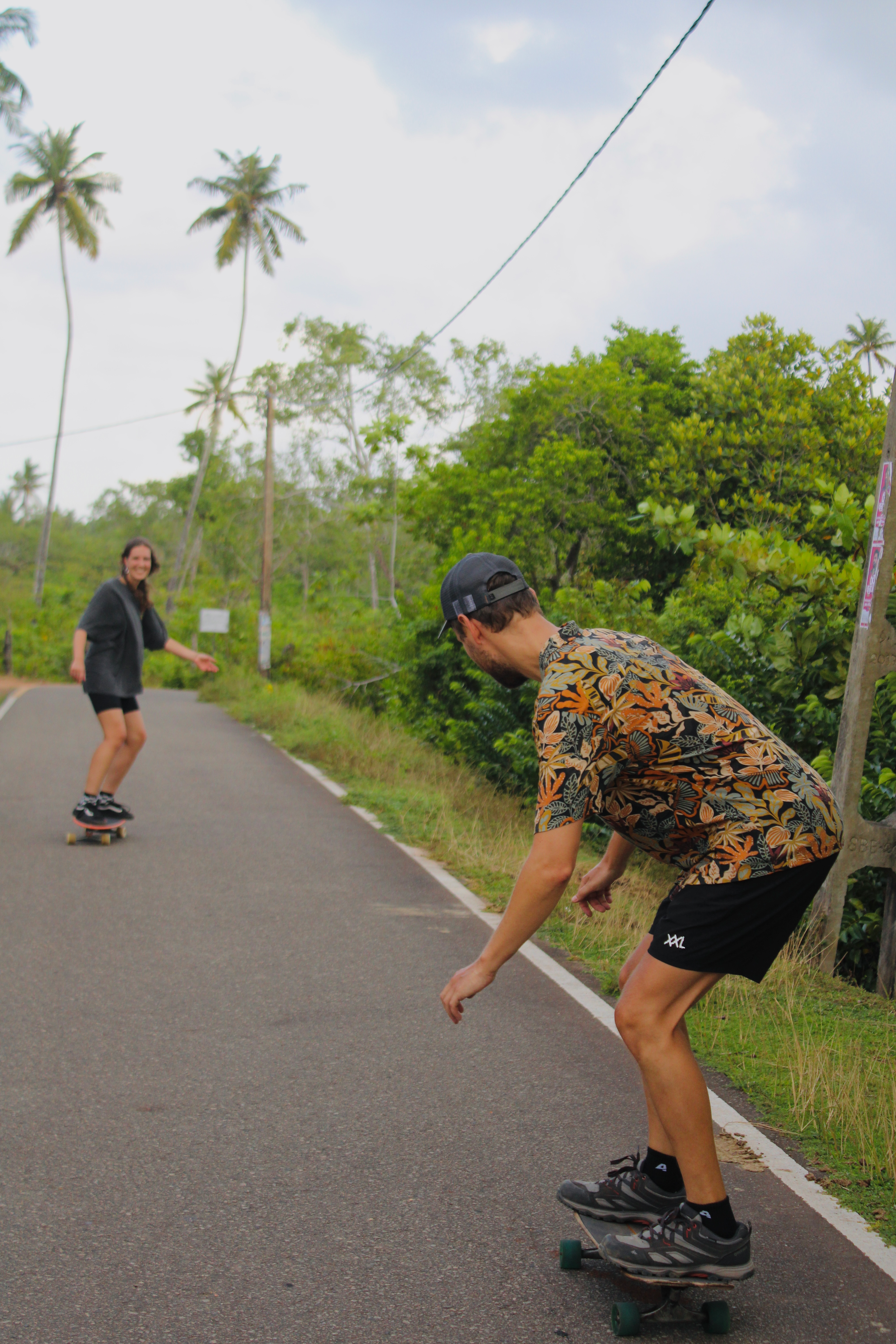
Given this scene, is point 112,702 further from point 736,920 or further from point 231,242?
→ point 231,242

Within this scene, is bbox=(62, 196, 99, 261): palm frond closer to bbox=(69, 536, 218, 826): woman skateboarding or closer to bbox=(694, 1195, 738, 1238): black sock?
bbox=(69, 536, 218, 826): woman skateboarding

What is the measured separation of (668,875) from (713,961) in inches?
208

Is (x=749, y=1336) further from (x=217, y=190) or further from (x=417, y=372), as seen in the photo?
(x=217, y=190)

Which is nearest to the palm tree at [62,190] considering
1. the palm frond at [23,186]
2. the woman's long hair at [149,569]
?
the palm frond at [23,186]

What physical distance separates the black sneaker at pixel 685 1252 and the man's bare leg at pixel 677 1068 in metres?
0.07

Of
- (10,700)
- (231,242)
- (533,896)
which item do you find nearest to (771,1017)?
(533,896)

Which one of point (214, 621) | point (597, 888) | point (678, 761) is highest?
point (214, 621)

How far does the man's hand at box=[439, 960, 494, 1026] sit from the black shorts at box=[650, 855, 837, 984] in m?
0.45

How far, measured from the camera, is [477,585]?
9.55 ft

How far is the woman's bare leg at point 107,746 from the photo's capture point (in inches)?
333

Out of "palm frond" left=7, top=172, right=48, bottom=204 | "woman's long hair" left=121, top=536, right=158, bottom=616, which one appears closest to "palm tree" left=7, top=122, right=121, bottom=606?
"palm frond" left=7, top=172, right=48, bottom=204

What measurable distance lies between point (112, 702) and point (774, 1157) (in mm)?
6174

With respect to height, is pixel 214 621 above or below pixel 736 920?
above

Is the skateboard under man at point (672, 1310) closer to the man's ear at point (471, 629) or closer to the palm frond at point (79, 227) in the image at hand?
the man's ear at point (471, 629)
